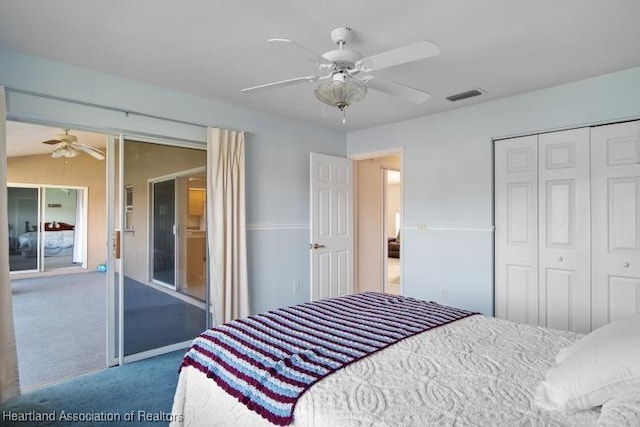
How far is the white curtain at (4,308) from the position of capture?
7.84 feet

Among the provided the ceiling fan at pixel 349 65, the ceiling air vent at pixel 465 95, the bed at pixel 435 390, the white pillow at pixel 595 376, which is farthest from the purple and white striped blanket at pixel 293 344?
the ceiling air vent at pixel 465 95

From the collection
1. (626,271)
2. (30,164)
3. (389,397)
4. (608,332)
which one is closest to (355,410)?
(389,397)

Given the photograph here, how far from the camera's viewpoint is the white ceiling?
2.02 metres

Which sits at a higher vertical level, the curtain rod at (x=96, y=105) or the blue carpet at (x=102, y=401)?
the curtain rod at (x=96, y=105)

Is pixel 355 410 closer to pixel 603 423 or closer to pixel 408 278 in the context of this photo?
pixel 603 423

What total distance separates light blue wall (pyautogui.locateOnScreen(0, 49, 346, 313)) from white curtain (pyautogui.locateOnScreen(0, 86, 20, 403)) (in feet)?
1.01

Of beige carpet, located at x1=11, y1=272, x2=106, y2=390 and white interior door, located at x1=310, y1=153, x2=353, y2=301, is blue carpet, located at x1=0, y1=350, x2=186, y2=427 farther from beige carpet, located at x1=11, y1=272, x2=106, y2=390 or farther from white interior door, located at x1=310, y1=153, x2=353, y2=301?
white interior door, located at x1=310, y1=153, x2=353, y2=301

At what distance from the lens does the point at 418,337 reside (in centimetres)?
177

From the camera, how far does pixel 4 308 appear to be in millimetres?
2395

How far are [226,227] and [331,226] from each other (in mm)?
1453

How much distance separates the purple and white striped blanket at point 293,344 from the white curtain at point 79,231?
24.9 feet

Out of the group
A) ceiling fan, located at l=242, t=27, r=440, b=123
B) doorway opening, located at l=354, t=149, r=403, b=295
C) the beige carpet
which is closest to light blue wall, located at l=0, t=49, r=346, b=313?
doorway opening, located at l=354, t=149, r=403, b=295

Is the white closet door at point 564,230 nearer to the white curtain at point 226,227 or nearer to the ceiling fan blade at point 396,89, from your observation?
the ceiling fan blade at point 396,89

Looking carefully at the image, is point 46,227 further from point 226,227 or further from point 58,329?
point 226,227
